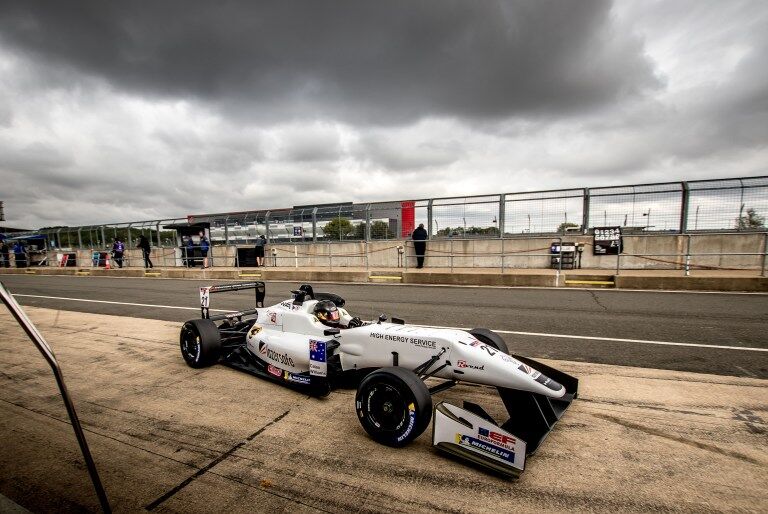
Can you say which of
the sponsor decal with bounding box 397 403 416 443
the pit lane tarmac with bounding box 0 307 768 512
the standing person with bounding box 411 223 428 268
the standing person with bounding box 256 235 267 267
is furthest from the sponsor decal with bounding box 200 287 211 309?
the standing person with bounding box 256 235 267 267

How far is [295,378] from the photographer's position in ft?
12.7

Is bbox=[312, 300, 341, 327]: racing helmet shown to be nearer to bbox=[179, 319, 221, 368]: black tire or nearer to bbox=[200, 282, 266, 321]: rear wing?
bbox=[200, 282, 266, 321]: rear wing

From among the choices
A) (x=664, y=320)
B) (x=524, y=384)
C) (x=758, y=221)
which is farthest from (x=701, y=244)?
Result: (x=524, y=384)

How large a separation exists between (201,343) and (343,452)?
8.73 ft

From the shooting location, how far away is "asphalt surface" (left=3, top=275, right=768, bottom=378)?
4.81m

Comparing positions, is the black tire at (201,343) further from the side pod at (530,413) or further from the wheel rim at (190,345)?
the side pod at (530,413)

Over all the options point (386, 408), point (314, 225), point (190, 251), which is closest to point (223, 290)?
point (386, 408)

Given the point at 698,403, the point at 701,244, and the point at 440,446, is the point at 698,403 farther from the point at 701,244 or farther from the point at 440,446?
the point at 701,244

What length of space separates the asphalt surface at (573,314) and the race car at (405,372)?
2255 mm

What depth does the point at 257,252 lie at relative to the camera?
64.4ft

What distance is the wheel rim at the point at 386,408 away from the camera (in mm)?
2852

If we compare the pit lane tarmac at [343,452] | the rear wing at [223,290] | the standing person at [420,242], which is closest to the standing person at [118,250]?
the standing person at [420,242]

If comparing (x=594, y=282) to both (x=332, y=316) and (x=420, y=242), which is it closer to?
(x=420, y=242)

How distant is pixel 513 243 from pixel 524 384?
510 inches
